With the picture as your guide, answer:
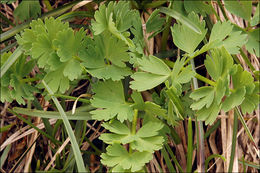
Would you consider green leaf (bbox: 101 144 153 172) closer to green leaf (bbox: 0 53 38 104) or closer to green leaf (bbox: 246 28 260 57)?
green leaf (bbox: 0 53 38 104)


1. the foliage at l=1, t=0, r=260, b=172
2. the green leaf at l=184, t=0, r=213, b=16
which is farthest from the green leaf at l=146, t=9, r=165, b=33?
the green leaf at l=184, t=0, r=213, b=16

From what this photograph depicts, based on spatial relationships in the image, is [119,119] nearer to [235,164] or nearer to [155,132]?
[155,132]

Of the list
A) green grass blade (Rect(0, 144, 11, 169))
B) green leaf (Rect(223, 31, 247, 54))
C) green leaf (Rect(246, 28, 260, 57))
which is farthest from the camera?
green grass blade (Rect(0, 144, 11, 169))

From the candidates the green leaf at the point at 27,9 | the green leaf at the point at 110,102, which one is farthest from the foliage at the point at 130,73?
the green leaf at the point at 27,9

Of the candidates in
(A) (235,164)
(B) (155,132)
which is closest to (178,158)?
(A) (235,164)

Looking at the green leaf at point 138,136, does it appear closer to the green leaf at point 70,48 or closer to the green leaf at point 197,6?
the green leaf at point 70,48
